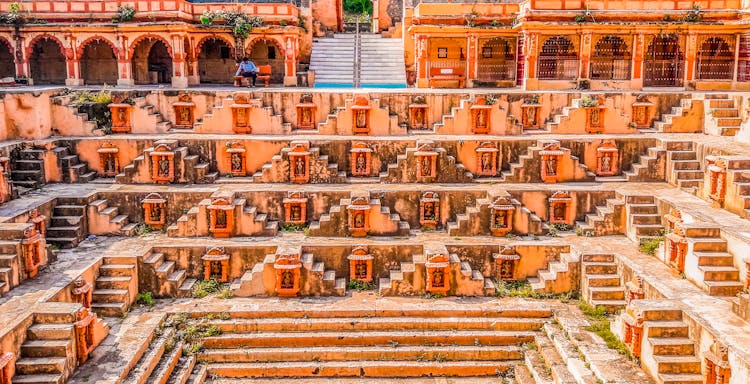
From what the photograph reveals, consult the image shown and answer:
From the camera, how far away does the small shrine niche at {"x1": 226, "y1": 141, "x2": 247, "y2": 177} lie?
17.6 m

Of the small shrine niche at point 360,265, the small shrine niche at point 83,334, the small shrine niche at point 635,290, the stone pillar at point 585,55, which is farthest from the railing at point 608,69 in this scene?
the small shrine niche at point 83,334

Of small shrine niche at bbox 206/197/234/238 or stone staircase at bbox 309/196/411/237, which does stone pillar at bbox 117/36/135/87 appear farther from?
stone staircase at bbox 309/196/411/237

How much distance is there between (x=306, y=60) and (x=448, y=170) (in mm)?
12115

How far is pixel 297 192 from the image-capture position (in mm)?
15844

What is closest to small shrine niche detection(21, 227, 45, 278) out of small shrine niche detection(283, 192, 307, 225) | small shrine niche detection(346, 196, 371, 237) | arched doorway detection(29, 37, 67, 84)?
small shrine niche detection(283, 192, 307, 225)

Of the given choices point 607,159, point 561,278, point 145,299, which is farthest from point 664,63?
point 145,299

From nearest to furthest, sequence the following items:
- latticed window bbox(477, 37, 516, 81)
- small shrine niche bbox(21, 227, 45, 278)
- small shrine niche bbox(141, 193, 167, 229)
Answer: small shrine niche bbox(21, 227, 45, 278), small shrine niche bbox(141, 193, 167, 229), latticed window bbox(477, 37, 516, 81)

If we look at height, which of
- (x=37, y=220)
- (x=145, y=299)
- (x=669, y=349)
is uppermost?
(x=37, y=220)

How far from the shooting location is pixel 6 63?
2669cm

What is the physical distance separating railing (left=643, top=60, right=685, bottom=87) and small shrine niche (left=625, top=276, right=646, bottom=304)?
14096mm

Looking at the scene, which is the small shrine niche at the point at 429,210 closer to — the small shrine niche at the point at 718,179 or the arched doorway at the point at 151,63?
the small shrine niche at the point at 718,179

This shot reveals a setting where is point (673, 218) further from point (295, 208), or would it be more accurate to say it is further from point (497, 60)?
point (497, 60)

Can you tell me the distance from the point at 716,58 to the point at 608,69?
364cm

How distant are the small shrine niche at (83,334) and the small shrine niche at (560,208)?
9918mm
